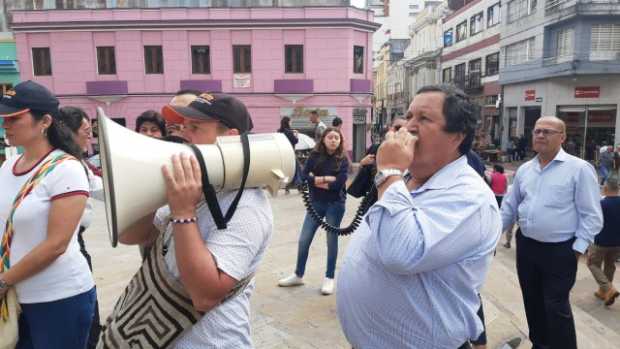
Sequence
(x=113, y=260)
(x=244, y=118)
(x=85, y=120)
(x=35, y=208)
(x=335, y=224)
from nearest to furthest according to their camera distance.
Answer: (x=244, y=118) < (x=35, y=208) < (x=85, y=120) < (x=335, y=224) < (x=113, y=260)

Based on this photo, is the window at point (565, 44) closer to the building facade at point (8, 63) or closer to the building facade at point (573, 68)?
the building facade at point (573, 68)

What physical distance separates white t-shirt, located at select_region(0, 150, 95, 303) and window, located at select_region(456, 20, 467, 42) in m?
35.8

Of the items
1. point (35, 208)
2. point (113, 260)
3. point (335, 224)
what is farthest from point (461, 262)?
point (113, 260)

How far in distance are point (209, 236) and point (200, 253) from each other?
0.12 m

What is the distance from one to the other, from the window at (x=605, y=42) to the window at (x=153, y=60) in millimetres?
20712

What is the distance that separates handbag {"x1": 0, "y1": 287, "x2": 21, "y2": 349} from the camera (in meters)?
2.01

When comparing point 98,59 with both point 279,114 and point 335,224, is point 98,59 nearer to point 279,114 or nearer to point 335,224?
point 279,114

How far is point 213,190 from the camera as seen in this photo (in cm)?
139

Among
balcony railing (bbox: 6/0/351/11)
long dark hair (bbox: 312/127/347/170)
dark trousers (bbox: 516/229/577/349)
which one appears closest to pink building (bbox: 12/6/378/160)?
balcony railing (bbox: 6/0/351/11)

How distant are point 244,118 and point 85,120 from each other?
263 cm

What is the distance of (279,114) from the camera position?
2211 cm

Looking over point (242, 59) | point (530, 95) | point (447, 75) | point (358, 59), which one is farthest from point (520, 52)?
point (242, 59)

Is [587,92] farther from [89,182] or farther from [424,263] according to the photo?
[424,263]

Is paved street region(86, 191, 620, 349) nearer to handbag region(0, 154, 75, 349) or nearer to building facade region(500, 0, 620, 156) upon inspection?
handbag region(0, 154, 75, 349)
